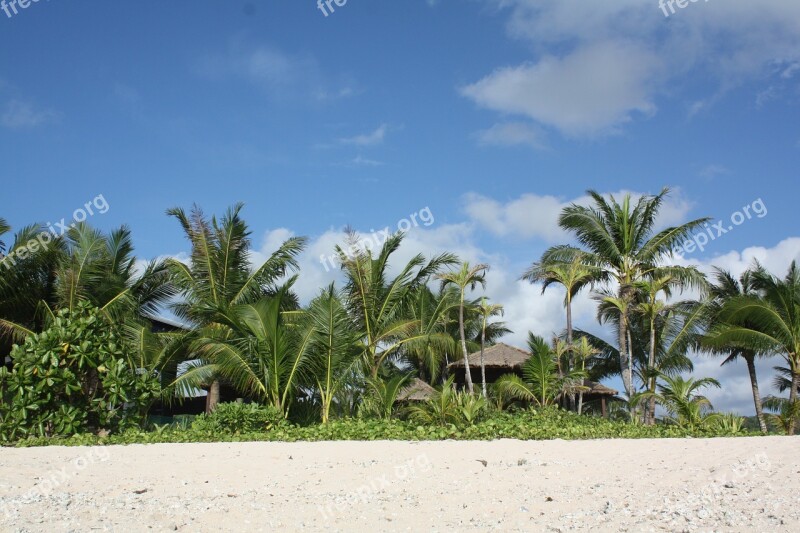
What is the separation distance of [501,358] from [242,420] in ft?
43.0

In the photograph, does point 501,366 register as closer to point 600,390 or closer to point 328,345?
point 600,390

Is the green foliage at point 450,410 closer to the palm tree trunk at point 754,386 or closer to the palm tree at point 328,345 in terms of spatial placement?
the palm tree at point 328,345

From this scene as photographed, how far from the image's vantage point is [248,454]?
9109mm

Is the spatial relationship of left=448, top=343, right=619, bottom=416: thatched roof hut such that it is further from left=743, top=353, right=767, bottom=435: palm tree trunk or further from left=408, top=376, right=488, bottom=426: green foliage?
left=408, top=376, right=488, bottom=426: green foliage

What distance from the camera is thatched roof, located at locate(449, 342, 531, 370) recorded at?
76.1 feet

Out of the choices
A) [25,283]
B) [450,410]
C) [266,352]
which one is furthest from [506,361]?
[25,283]

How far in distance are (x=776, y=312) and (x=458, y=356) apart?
12287 mm

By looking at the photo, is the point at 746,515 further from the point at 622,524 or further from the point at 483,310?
the point at 483,310

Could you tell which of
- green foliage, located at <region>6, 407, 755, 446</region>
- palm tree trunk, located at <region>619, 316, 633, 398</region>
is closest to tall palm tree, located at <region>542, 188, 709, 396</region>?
palm tree trunk, located at <region>619, 316, 633, 398</region>

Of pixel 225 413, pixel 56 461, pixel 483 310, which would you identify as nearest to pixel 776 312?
pixel 483 310

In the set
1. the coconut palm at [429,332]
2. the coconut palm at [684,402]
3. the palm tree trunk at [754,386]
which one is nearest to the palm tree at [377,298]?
the coconut palm at [429,332]

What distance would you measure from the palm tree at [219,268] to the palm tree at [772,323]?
13.4m

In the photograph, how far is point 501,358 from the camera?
23734 mm

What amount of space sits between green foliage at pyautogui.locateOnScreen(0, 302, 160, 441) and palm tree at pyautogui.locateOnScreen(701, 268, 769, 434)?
17192 millimetres
